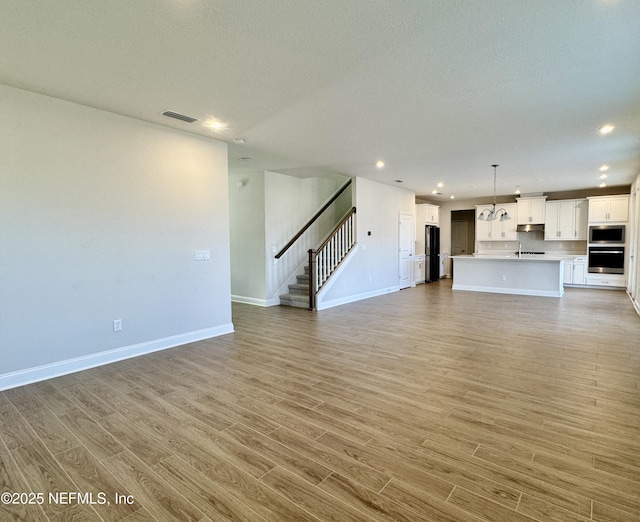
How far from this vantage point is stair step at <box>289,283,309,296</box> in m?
7.19

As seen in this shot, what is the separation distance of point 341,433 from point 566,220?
10391mm

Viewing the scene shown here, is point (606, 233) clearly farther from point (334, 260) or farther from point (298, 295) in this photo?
point (298, 295)

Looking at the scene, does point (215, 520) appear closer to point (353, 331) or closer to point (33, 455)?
point (33, 455)

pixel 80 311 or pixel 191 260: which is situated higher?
pixel 191 260

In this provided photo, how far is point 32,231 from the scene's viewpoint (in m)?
3.24

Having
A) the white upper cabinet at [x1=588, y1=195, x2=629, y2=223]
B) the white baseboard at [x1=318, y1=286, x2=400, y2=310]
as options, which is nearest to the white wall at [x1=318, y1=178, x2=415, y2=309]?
the white baseboard at [x1=318, y1=286, x2=400, y2=310]

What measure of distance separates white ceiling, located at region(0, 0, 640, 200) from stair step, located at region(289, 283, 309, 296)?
323 centimetres

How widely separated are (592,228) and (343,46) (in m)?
9.78

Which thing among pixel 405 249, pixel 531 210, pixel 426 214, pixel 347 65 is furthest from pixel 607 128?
pixel 426 214

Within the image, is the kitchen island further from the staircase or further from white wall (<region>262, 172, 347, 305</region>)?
the staircase

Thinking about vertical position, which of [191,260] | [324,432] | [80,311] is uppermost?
[191,260]

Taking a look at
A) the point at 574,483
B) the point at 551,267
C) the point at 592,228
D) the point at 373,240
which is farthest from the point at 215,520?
the point at 592,228

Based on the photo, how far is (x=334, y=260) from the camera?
23.8ft

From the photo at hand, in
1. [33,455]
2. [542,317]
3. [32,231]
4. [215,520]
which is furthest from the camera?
[542,317]
